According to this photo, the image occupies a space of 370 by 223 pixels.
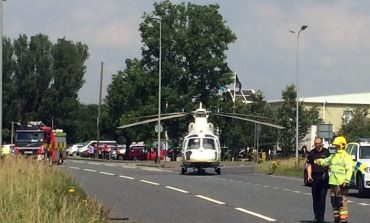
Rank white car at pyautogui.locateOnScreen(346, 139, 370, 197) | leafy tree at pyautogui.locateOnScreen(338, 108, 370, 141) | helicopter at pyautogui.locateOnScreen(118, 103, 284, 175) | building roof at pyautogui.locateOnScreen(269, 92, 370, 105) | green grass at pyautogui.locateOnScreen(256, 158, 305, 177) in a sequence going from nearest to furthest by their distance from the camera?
white car at pyautogui.locateOnScreen(346, 139, 370, 197), helicopter at pyautogui.locateOnScreen(118, 103, 284, 175), green grass at pyautogui.locateOnScreen(256, 158, 305, 177), leafy tree at pyautogui.locateOnScreen(338, 108, 370, 141), building roof at pyautogui.locateOnScreen(269, 92, 370, 105)

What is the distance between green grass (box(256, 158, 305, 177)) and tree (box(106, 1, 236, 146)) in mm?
28124

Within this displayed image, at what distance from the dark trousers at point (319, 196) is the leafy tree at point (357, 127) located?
57.1m

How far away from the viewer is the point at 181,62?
78188 mm

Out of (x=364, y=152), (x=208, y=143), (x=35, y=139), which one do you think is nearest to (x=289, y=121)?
(x=35, y=139)

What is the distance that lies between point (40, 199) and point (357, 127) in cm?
6978

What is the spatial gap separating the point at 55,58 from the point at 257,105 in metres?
31.2

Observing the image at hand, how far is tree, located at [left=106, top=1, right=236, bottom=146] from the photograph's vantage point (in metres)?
76.8

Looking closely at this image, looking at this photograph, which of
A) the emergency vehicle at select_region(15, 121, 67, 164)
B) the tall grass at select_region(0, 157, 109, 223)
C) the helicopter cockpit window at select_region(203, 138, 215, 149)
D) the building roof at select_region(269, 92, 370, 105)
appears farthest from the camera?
the building roof at select_region(269, 92, 370, 105)

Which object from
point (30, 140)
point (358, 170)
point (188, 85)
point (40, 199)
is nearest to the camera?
point (40, 199)

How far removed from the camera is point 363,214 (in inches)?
757

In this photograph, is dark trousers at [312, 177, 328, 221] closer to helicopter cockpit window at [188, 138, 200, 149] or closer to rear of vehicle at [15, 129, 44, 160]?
helicopter cockpit window at [188, 138, 200, 149]

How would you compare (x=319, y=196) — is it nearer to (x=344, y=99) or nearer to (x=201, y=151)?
(x=201, y=151)

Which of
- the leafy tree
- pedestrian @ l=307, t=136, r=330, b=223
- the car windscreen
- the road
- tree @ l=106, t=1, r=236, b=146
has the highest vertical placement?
tree @ l=106, t=1, r=236, b=146

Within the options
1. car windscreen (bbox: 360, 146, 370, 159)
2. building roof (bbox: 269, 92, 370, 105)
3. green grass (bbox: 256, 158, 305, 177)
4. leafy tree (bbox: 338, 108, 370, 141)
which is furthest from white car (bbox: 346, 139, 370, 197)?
building roof (bbox: 269, 92, 370, 105)
